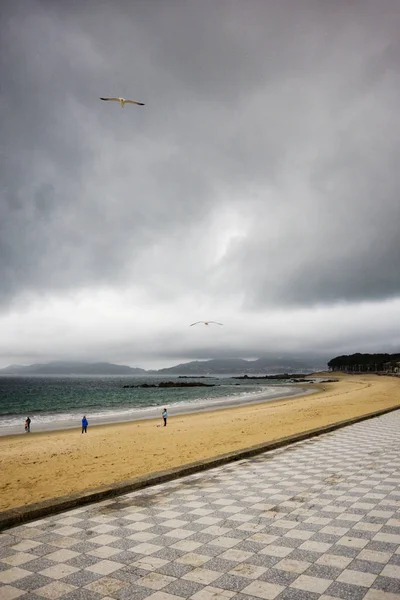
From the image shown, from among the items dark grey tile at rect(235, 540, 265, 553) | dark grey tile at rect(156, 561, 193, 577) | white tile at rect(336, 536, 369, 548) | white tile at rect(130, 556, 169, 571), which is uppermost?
dark grey tile at rect(156, 561, 193, 577)

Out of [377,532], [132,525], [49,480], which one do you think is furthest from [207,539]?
[49,480]

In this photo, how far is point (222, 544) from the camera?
5.61 meters

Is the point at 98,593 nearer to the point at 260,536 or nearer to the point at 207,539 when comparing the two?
the point at 207,539

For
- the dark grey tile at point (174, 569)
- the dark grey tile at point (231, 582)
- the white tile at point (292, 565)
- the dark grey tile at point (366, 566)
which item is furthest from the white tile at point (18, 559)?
the dark grey tile at point (366, 566)

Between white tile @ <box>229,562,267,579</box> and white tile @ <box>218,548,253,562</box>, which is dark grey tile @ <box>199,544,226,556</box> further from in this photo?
white tile @ <box>229,562,267,579</box>

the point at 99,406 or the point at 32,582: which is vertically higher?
the point at 32,582

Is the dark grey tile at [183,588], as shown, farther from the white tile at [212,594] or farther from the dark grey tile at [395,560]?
the dark grey tile at [395,560]

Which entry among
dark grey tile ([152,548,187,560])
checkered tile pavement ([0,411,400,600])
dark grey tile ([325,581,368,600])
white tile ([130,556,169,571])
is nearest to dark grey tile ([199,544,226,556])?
checkered tile pavement ([0,411,400,600])

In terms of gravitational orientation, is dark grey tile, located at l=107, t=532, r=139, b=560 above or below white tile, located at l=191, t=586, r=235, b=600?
below

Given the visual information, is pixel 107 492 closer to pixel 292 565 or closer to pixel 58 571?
pixel 58 571

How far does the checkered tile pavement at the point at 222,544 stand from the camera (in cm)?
443

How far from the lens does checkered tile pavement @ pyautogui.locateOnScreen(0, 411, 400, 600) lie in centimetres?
443

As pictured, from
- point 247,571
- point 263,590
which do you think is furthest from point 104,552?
point 263,590

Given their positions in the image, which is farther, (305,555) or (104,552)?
(104,552)
